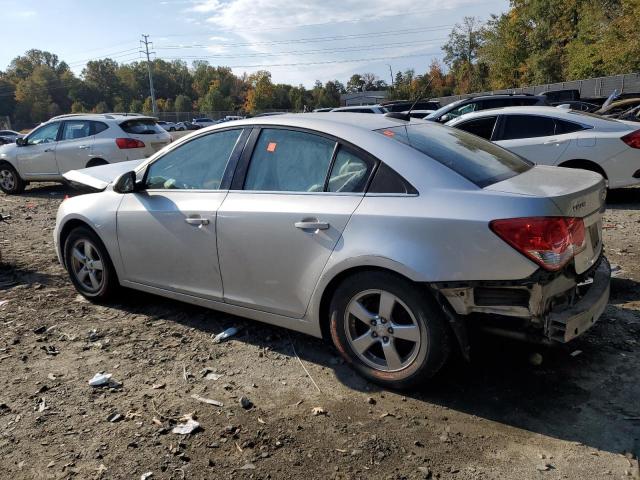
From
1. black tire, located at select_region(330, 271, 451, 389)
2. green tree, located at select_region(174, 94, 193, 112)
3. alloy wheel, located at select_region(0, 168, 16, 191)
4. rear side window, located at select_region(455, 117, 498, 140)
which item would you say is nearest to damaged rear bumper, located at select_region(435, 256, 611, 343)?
black tire, located at select_region(330, 271, 451, 389)

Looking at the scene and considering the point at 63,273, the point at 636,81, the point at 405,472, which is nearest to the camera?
the point at 405,472

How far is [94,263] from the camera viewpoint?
4.81 metres

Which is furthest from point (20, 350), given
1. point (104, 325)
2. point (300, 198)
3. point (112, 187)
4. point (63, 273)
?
point (300, 198)

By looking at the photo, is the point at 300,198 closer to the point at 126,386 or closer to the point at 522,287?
the point at 522,287

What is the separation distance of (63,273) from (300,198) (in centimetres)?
383

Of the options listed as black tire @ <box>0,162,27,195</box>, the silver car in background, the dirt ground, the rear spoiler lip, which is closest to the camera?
the dirt ground

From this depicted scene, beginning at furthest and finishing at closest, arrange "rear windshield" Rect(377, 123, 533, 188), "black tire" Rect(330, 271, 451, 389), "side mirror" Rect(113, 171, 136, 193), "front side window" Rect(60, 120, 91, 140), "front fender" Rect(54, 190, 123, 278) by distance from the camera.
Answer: "front side window" Rect(60, 120, 91, 140)
"front fender" Rect(54, 190, 123, 278)
"side mirror" Rect(113, 171, 136, 193)
"rear windshield" Rect(377, 123, 533, 188)
"black tire" Rect(330, 271, 451, 389)

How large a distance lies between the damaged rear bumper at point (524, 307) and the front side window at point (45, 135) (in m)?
11.6

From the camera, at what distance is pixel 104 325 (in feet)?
14.8

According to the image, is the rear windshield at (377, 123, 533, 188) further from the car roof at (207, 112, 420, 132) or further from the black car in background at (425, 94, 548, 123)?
the black car in background at (425, 94, 548, 123)

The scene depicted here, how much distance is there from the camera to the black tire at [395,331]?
299 centimetres

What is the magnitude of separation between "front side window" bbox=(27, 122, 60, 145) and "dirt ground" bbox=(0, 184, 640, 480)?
8688 mm

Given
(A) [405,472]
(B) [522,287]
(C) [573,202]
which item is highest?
(C) [573,202]

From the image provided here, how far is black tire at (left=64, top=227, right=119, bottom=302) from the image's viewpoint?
4.72m
